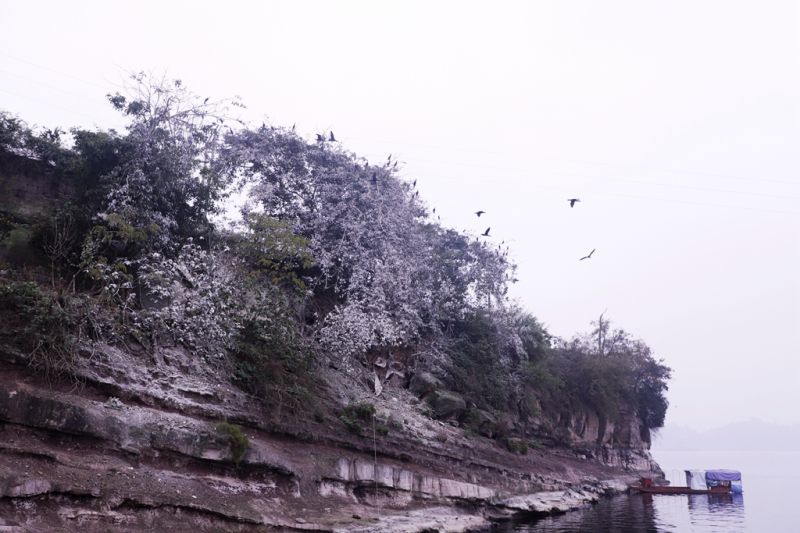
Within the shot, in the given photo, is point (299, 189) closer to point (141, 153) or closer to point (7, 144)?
point (141, 153)

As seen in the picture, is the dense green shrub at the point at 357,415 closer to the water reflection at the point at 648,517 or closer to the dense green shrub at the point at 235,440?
the dense green shrub at the point at 235,440

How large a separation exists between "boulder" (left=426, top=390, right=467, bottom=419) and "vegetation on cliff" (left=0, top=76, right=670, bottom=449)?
0.35ft

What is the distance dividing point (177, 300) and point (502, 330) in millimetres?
22511

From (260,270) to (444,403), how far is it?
11783mm

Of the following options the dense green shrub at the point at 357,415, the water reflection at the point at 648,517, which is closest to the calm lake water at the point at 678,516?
the water reflection at the point at 648,517

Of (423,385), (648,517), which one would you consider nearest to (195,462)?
(423,385)

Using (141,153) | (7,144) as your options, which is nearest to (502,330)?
(141,153)

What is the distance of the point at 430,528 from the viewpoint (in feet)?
71.5

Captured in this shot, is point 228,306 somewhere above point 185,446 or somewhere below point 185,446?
above

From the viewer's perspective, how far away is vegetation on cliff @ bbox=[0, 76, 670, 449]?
19469 millimetres

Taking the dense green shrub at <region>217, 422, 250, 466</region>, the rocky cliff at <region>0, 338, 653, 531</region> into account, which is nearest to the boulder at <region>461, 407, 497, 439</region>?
the rocky cliff at <region>0, 338, 653, 531</region>

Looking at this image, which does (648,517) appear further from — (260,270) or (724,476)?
(260,270)

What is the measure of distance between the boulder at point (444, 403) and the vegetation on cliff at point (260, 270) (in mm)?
108

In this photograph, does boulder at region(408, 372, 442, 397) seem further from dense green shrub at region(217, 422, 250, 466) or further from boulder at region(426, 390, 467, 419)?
dense green shrub at region(217, 422, 250, 466)
